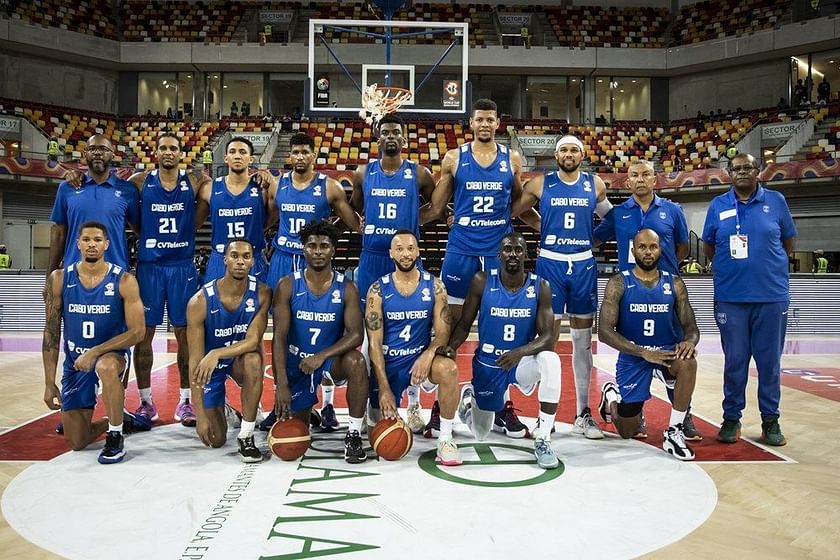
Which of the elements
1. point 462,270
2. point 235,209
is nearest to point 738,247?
point 462,270

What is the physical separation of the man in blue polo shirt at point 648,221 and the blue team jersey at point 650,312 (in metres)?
0.28

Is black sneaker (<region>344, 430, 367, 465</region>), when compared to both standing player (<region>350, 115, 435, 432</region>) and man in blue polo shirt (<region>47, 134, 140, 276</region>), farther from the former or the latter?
man in blue polo shirt (<region>47, 134, 140, 276</region>)

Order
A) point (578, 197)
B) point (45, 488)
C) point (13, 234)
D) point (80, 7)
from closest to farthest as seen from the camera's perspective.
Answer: point (45, 488)
point (578, 197)
point (13, 234)
point (80, 7)

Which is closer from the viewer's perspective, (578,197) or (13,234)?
(578,197)

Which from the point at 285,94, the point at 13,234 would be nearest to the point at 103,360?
the point at 13,234

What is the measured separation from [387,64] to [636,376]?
1082 centimetres

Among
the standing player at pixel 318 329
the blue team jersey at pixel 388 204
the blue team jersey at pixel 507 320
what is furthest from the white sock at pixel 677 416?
the blue team jersey at pixel 388 204

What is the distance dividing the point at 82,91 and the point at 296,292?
25590mm

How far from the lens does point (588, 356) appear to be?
5.03 meters

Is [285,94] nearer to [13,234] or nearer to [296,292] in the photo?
[13,234]

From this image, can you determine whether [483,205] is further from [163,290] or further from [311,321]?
[163,290]

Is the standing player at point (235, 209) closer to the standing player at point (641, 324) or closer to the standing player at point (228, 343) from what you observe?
the standing player at point (228, 343)

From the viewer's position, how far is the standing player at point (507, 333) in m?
4.36

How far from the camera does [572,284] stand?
16.2ft
